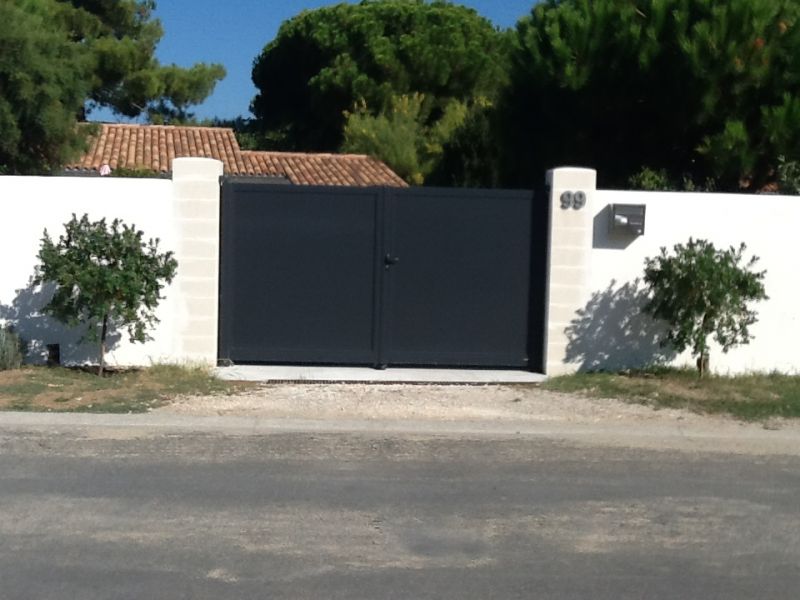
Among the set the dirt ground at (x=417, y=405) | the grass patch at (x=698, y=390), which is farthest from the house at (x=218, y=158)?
the grass patch at (x=698, y=390)

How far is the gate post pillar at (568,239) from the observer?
11.8m

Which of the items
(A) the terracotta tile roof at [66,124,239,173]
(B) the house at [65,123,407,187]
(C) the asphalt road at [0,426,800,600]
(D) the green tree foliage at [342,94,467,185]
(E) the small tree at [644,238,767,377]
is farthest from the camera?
(D) the green tree foliage at [342,94,467,185]

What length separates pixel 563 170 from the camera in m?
11.8

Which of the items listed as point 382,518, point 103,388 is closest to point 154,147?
point 103,388

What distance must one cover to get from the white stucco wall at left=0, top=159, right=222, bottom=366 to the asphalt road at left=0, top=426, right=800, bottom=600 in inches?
102

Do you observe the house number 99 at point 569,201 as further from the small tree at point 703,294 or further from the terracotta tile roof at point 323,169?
the terracotta tile roof at point 323,169

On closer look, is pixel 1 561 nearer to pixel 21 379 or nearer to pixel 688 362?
pixel 21 379

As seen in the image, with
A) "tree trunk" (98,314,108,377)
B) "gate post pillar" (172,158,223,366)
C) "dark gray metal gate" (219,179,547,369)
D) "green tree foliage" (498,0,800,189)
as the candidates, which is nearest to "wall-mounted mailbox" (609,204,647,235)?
"dark gray metal gate" (219,179,547,369)

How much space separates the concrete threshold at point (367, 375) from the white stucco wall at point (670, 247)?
86cm

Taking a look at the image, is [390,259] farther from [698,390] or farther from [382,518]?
[382,518]

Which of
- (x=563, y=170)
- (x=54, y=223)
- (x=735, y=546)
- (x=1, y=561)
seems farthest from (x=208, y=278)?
(x=735, y=546)

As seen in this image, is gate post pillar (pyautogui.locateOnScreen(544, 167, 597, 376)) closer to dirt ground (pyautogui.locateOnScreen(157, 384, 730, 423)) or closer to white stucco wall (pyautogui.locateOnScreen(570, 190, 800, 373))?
white stucco wall (pyautogui.locateOnScreen(570, 190, 800, 373))

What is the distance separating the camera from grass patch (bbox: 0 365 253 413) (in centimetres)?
978

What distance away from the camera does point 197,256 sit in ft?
38.2
